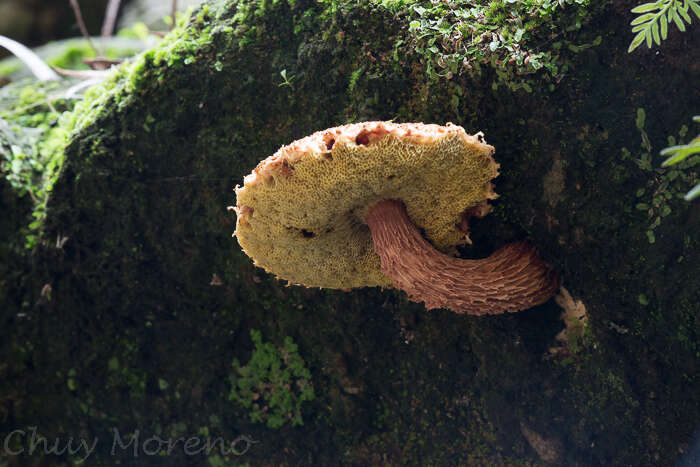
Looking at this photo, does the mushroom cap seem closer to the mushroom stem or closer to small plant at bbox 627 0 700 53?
the mushroom stem

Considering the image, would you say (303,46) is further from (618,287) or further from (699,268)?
(699,268)

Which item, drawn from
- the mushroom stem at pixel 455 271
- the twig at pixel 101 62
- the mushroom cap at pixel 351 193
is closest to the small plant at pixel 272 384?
the mushroom cap at pixel 351 193

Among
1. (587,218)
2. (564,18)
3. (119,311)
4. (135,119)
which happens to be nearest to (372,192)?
(587,218)

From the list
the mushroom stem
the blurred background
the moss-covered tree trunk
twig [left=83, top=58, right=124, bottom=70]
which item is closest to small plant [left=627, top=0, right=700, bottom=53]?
the moss-covered tree trunk

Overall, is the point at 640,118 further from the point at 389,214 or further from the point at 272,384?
the point at 272,384

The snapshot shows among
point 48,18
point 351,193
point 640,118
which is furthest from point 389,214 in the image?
point 48,18

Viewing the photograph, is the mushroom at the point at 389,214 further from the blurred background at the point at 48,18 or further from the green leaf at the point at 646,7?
the blurred background at the point at 48,18

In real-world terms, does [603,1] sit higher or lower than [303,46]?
higher
